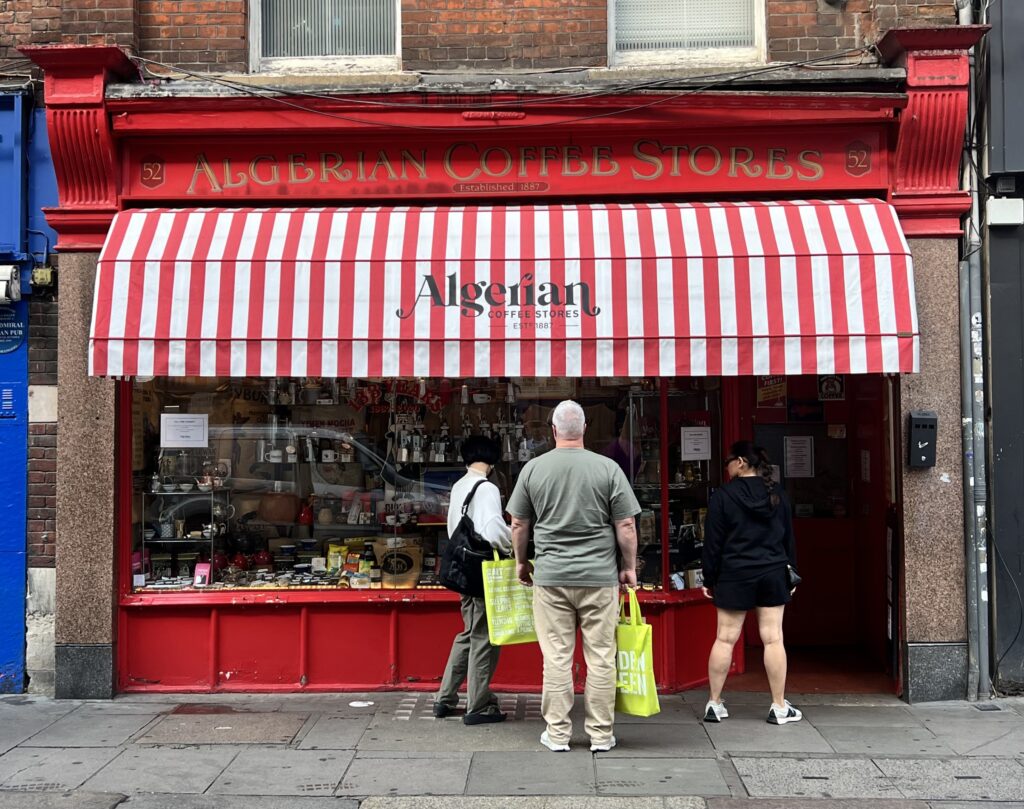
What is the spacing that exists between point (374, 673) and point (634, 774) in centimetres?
240

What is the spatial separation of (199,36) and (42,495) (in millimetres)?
3580

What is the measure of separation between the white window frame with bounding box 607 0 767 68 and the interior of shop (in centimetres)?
238

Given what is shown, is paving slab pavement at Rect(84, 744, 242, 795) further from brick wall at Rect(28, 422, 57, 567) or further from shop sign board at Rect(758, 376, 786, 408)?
shop sign board at Rect(758, 376, 786, 408)

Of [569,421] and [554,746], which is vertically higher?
[569,421]

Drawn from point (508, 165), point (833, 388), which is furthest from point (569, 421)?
point (833, 388)

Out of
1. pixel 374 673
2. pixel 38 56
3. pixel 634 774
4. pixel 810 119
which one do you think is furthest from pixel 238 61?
pixel 634 774

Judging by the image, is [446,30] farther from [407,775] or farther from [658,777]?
[658,777]

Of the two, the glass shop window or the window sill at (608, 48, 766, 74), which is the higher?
the window sill at (608, 48, 766, 74)

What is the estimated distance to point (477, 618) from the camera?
6223 millimetres

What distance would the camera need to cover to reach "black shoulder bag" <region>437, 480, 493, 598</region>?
242 inches

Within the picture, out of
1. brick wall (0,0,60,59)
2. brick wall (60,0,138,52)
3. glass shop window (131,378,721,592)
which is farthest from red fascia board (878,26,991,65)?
brick wall (0,0,60,59)

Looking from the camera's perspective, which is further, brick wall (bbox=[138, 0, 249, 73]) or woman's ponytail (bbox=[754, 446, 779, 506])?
brick wall (bbox=[138, 0, 249, 73])

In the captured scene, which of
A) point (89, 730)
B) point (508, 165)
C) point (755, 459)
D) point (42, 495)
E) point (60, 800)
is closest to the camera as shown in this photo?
point (60, 800)

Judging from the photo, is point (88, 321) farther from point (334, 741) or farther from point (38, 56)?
point (334, 741)
